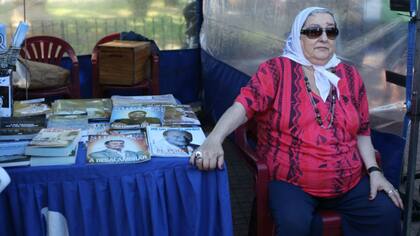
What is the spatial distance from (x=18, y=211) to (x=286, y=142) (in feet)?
3.46

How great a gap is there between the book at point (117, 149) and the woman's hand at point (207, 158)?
165 mm

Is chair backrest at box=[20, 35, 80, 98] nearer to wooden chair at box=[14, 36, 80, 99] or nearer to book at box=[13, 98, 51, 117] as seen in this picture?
wooden chair at box=[14, 36, 80, 99]

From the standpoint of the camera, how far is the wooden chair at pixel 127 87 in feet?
13.7

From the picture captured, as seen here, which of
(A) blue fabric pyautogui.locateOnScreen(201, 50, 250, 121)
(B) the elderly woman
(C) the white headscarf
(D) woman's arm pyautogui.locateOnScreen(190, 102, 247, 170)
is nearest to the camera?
(D) woman's arm pyautogui.locateOnScreen(190, 102, 247, 170)

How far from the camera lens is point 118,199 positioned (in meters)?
1.62

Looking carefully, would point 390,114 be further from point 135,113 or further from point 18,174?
point 18,174

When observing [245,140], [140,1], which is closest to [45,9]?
[140,1]

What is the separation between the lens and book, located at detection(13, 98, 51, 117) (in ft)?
6.80

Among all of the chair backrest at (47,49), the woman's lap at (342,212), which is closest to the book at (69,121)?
the woman's lap at (342,212)

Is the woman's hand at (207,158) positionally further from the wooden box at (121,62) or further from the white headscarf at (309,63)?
the wooden box at (121,62)

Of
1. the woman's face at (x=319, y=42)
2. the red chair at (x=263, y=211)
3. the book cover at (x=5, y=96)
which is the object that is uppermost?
the woman's face at (x=319, y=42)

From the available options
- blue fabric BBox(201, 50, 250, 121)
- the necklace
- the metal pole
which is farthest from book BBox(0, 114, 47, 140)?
blue fabric BBox(201, 50, 250, 121)

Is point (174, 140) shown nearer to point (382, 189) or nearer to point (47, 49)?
point (382, 189)

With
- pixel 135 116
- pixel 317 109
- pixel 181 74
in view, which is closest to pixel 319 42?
pixel 317 109
